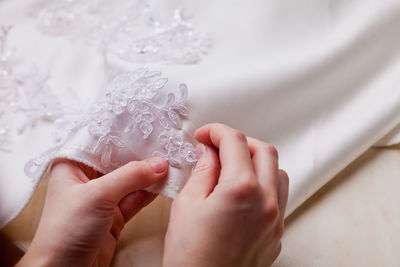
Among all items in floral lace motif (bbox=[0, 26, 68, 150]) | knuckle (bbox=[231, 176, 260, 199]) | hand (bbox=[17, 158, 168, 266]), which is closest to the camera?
knuckle (bbox=[231, 176, 260, 199])

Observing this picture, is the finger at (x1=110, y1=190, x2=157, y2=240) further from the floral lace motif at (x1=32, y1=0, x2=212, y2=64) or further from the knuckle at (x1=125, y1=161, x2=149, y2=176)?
the floral lace motif at (x1=32, y1=0, x2=212, y2=64)

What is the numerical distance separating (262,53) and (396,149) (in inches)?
18.2

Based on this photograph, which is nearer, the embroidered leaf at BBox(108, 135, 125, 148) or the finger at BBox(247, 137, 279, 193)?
the finger at BBox(247, 137, 279, 193)

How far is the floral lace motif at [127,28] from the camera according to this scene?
1044mm

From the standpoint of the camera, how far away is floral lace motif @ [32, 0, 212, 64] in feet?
3.43

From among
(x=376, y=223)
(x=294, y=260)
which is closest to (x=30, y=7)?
(x=294, y=260)

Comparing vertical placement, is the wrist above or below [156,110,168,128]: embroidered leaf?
below

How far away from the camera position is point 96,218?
742 millimetres

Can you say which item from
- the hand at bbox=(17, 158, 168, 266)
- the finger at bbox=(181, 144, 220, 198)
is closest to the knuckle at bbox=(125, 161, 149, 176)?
the hand at bbox=(17, 158, 168, 266)

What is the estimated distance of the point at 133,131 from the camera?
0.84 m

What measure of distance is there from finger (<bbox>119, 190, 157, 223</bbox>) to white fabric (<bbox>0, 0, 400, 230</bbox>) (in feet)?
0.66

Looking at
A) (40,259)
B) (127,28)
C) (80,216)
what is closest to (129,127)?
(80,216)

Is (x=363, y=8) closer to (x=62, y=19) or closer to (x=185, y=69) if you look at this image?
(x=185, y=69)

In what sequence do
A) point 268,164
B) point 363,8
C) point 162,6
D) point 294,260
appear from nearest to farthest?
point 268,164 < point 294,260 < point 363,8 < point 162,6
